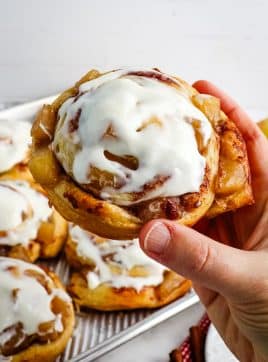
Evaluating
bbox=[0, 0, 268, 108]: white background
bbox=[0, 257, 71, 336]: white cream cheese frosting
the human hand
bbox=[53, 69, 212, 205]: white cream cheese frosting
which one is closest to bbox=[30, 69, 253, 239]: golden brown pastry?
bbox=[53, 69, 212, 205]: white cream cheese frosting

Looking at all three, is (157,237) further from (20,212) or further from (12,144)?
(12,144)

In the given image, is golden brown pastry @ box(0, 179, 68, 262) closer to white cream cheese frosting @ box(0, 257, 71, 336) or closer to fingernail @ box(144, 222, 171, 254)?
white cream cheese frosting @ box(0, 257, 71, 336)

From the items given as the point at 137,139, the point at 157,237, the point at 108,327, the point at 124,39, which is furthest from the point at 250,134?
the point at 124,39

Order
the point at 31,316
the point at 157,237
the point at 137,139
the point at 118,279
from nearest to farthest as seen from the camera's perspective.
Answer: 1. the point at 157,237
2. the point at 137,139
3. the point at 31,316
4. the point at 118,279

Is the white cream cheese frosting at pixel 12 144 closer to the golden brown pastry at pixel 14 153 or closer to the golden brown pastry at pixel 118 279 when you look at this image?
the golden brown pastry at pixel 14 153

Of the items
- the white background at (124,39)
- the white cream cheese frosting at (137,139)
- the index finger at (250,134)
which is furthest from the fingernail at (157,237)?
the white background at (124,39)
